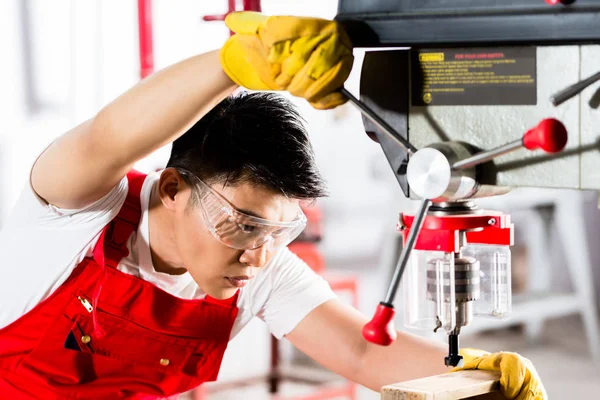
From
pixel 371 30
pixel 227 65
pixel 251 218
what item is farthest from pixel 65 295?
pixel 371 30

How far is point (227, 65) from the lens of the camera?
106cm

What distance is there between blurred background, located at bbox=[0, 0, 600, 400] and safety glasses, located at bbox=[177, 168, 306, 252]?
1542 mm

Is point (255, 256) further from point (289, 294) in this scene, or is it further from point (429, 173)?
point (429, 173)

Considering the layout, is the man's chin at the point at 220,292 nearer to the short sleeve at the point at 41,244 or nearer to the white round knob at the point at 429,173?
the short sleeve at the point at 41,244

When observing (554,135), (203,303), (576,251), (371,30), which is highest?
(371,30)

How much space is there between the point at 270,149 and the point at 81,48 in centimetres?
171

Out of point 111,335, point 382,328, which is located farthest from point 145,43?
point 382,328

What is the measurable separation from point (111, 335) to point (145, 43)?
53.3 inches

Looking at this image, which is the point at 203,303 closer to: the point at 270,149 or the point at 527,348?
the point at 270,149

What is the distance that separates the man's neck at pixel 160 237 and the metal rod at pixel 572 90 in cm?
86

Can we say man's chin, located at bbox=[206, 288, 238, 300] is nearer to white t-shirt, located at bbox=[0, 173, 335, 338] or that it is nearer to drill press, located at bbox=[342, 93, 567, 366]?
white t-shirt, located at bbox=[0, 173, 335, 338]

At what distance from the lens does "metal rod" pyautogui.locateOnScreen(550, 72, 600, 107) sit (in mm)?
966

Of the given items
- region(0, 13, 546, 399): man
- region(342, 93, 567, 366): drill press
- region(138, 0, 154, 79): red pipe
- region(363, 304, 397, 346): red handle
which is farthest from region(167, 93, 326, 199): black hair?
region(138, 0, 154, 79): red pipe

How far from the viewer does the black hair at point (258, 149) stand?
149cm
